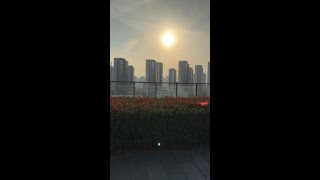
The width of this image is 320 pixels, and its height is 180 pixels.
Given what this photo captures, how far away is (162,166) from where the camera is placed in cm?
416

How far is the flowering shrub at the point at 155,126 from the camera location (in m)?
4.96

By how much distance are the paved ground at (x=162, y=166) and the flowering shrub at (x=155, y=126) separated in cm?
31

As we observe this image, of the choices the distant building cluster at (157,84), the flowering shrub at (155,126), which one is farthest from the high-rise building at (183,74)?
the flowering shrub at (155,126)

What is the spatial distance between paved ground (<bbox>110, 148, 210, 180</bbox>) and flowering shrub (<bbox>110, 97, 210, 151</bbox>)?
305 millimetres

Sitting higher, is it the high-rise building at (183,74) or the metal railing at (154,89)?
the high-rise building at (183,74)

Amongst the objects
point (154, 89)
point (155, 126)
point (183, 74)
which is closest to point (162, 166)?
point (155, 126)

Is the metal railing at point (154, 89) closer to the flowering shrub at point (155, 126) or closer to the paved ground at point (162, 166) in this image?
the flowering shrub at point (155, 126)

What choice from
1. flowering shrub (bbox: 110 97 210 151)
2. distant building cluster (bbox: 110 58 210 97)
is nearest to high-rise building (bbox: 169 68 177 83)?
distant building cluster (bbox: 110 58 210 97)
